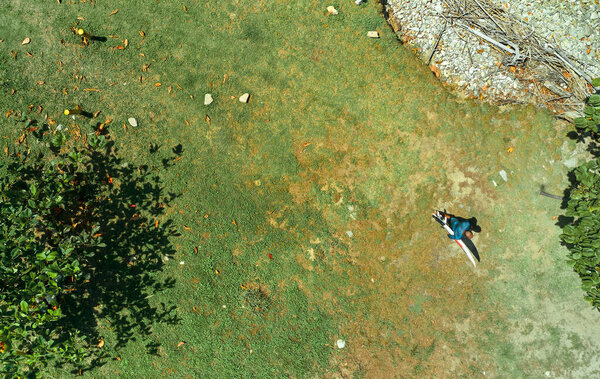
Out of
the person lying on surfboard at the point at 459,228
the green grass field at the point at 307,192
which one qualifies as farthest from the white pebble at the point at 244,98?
the person lying on surfboard at the point at 459,228

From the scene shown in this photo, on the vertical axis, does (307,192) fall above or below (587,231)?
below

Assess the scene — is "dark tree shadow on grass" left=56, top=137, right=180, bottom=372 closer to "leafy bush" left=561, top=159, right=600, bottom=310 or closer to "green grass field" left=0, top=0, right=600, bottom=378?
"green grass field" left=0, top=0, right=600, bottom=378

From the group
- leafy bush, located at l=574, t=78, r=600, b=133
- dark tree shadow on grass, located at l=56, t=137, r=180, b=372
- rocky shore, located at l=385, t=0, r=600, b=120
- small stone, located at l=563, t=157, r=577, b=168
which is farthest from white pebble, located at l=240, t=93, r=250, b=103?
small stone, located at l=563, t=157, r=577, b=168

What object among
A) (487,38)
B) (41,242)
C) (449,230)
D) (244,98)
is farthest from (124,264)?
(487,38)

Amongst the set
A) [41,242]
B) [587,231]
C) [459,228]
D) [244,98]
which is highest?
[244,98]

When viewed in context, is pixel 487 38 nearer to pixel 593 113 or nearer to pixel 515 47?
pixel 515 47

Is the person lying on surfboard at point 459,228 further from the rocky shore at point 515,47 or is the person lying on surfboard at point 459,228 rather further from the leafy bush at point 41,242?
the leafy bush at point 41,242

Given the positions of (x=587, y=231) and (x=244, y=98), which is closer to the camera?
(x=587, y=231)
